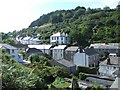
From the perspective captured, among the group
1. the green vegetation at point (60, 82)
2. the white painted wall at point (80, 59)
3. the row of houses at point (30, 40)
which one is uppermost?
the row of houses at point (30, 40)

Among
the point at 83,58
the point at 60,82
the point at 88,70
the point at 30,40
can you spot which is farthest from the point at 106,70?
the point at 30,40

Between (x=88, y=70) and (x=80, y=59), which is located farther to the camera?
(x=80, y=59)

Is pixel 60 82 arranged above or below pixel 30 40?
below

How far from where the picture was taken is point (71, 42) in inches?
643

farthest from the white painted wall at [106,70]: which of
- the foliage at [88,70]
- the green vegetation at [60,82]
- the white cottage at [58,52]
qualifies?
the white cottage at [58,52]

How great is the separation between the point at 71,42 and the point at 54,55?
288 cm

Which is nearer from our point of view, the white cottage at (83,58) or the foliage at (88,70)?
the foliage at (88,70)

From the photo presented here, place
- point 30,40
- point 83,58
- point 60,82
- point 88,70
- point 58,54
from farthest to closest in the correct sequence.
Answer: point 30,40 < point 58,54 < point 83,58 < point 88,70 < point 60,82

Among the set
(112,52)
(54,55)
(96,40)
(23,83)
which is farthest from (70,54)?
(23,83)

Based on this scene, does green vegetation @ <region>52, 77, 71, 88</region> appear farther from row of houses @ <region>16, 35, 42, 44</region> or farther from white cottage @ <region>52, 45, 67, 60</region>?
row of houses @ <region>16, 35, 42, 44</region>

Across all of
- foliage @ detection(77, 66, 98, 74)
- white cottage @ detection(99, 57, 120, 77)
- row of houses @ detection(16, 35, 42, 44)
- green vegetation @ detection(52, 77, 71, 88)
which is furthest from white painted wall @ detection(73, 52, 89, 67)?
row of houses @ detection(16, 35, 42, 44)

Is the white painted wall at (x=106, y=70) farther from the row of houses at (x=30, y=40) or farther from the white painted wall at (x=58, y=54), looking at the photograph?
the row of houses at (x=30, y=40)

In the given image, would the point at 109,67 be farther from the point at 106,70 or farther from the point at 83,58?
the point at 83,58

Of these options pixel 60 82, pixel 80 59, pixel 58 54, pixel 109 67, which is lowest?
pixel 60 82
